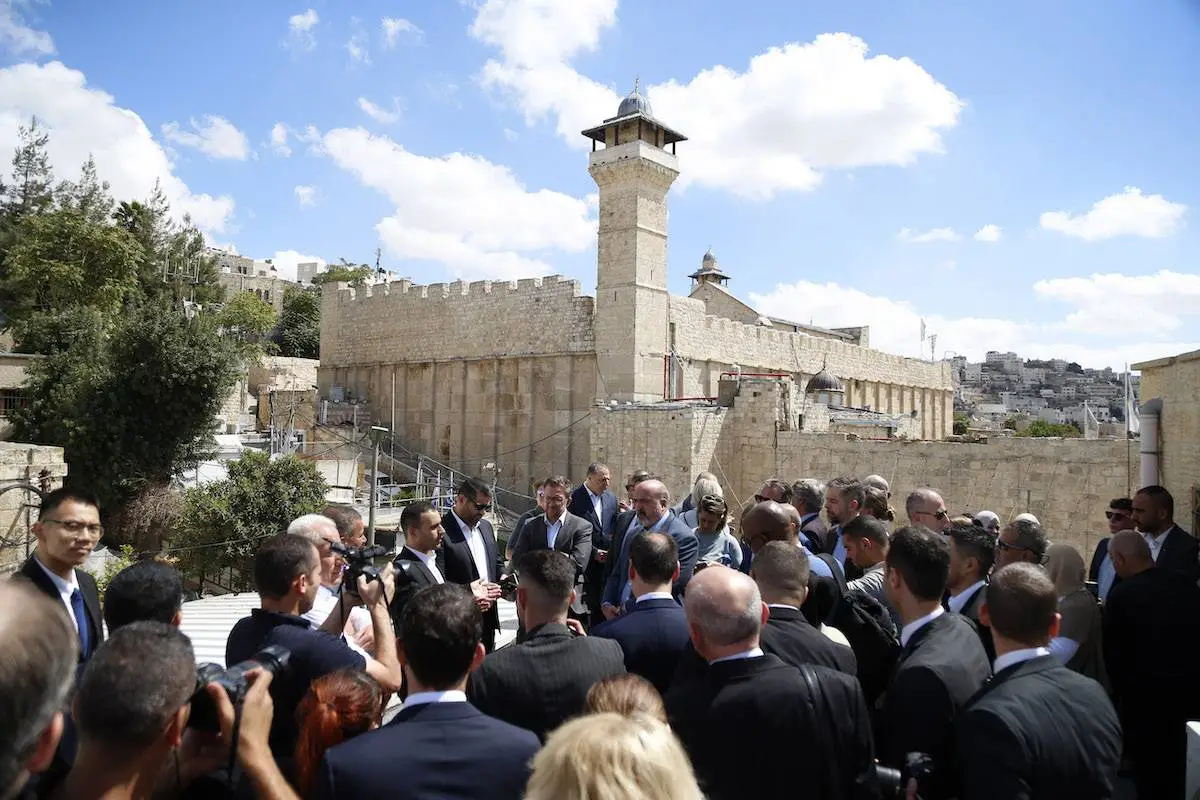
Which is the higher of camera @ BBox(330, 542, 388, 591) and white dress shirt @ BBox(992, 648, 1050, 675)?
camera @ BBox(330, 542, 388, 591)

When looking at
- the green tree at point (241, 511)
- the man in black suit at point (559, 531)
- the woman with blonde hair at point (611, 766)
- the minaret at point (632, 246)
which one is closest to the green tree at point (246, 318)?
the green tree at point (241, 511)

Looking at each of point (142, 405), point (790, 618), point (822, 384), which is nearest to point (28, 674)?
point (790, 618)

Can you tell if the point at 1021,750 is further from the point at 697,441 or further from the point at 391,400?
the point at 391,400

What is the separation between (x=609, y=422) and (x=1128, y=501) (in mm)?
11295

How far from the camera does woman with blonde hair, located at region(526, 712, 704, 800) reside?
4.68 feet

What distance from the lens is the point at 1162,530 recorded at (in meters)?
5.23

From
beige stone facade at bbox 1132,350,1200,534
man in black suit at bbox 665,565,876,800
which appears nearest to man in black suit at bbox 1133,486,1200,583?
beige stone facade at bbox 1132,350,1200,534

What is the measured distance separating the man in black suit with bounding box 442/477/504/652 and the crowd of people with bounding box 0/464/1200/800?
0.88 meters

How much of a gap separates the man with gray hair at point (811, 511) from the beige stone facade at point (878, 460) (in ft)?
24.6

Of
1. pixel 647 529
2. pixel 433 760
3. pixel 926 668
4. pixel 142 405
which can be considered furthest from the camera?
pixel 142 405

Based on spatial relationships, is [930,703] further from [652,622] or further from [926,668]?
[652,622]

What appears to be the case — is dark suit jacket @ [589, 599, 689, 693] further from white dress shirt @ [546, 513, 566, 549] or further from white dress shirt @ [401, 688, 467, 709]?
white dress shirt @ [546, 513, 566, 549]

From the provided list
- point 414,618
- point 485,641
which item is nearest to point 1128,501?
point 485,641

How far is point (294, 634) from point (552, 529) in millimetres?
3327
